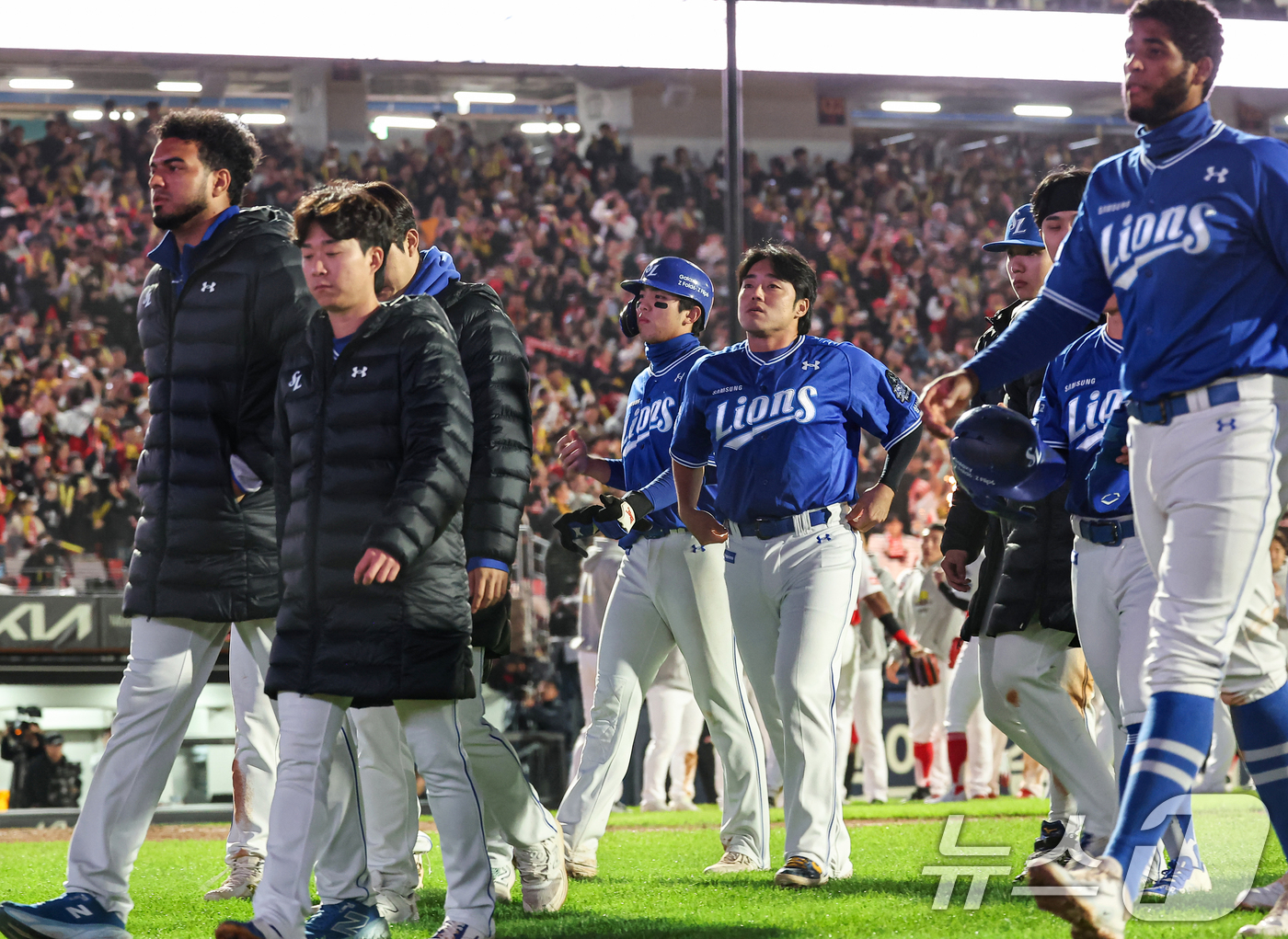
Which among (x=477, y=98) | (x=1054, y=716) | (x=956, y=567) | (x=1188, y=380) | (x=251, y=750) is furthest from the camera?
(x=477, y=98)

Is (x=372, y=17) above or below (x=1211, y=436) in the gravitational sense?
above

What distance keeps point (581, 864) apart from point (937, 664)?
23.7 ft

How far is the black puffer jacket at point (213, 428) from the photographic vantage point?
436 cm

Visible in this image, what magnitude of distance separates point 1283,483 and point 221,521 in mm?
2948

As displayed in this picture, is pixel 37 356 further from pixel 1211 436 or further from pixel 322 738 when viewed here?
pixel 1211 436

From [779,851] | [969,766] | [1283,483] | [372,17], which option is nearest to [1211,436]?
[1283,483]

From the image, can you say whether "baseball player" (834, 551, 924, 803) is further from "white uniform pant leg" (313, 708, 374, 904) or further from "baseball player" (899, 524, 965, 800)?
"white uniform pant leg" (313, 708, 374, 904)

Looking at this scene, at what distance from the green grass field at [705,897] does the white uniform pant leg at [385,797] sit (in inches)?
7.4

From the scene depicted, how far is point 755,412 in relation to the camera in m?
5.73

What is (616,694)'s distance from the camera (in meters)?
6.10

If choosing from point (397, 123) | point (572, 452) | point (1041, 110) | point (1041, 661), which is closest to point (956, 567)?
point (1041, 661)

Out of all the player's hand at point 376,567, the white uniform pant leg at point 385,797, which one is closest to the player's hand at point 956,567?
the white uniform pant leg at point 385,797

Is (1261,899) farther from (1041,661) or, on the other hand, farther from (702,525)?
(702,525)

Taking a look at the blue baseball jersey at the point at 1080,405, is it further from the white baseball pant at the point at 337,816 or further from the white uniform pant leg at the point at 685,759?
the white uniform pant leg at the point at 685,759
